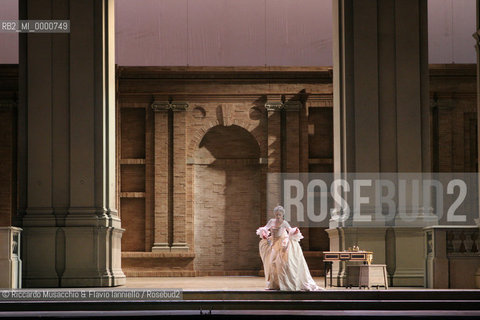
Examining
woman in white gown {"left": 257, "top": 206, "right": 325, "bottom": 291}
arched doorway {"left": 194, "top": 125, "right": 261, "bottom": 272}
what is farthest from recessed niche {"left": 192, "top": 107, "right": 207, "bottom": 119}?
woman in white gown {"left": 257, "top": 206, "right": 325, "bottom": 291}

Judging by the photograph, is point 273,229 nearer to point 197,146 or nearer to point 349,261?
point 349,261

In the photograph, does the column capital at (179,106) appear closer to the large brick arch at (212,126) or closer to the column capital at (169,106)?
the column capital at (169,106)

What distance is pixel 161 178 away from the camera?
23734mm

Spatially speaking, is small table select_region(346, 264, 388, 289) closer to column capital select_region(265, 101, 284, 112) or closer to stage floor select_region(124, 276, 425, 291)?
stage floor select_region(124, 276, 425, 291)

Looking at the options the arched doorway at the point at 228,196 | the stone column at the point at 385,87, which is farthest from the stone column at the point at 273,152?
the stone column at the point at 385,87

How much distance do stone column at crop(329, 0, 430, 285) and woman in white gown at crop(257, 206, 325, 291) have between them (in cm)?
186

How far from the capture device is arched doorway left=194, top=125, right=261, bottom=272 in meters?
24.2

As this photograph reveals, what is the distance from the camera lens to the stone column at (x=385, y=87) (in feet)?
49.2

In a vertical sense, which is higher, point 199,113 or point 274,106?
point 274,106

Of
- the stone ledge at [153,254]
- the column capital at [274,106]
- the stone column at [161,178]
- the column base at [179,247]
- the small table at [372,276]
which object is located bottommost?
the stone ledge at [153,254]

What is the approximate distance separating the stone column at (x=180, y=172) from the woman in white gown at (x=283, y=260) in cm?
956

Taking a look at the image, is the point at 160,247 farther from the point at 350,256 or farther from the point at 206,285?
the point at 350,256

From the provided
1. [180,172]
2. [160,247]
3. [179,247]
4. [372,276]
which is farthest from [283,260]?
[180,172]

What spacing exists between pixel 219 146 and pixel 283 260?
1091 centimetres
